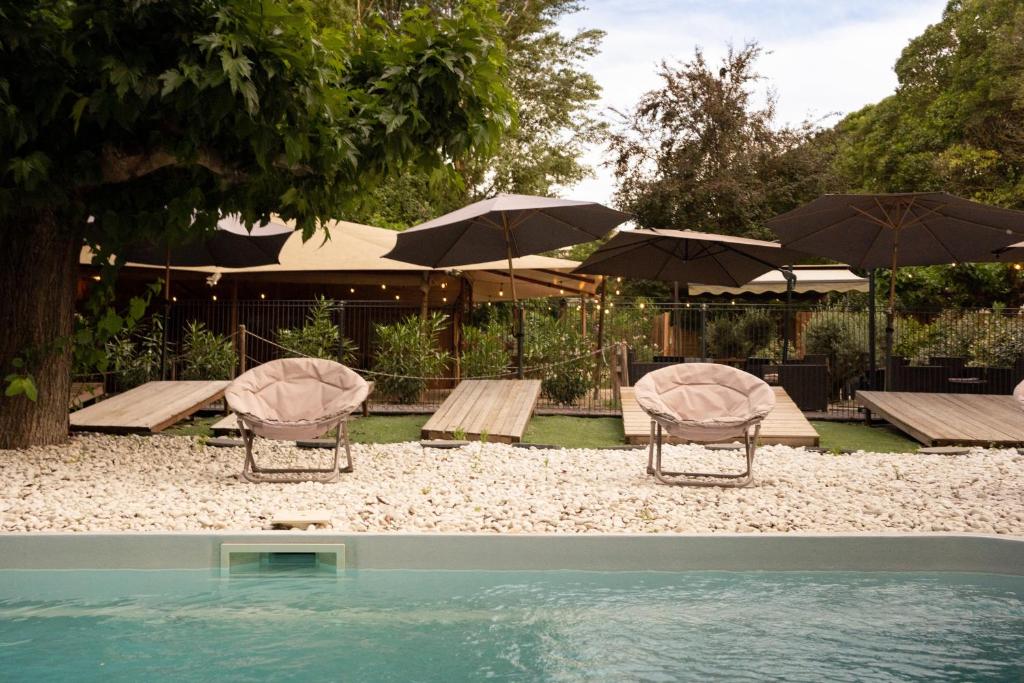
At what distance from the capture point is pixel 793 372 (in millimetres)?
12906

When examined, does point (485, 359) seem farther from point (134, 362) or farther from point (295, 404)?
point (295, 404)

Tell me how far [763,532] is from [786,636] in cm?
130

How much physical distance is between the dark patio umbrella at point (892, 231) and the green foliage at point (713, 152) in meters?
12.2

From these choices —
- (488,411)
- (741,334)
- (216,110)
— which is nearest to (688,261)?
(488,411)

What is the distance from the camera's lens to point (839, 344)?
55.3 feet

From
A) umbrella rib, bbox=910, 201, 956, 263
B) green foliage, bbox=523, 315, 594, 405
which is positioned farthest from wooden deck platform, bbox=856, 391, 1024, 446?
green foliage, bbox=523, 315, 594, 405

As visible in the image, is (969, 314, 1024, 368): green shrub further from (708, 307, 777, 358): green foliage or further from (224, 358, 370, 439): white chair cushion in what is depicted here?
(224, 358, 370, 439): white chair cushion

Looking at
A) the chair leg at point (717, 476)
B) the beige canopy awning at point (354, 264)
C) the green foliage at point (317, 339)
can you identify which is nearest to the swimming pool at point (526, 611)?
the chair leg at point (717, 476)

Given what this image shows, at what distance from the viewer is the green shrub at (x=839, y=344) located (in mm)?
16344

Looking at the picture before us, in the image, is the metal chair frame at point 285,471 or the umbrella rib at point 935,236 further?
the umbrella rib at point 935,236

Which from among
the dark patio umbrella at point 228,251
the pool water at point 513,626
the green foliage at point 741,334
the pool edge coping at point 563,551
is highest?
the dark patio umbrella at point 228,251

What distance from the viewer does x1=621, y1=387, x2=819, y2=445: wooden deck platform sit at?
10367 millimetres

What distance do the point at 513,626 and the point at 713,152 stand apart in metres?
22.9

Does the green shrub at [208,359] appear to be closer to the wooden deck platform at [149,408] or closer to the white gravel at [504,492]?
the wooden deck platform at [149,408]
